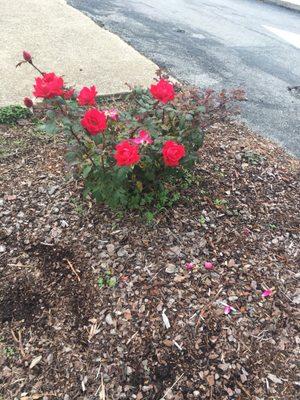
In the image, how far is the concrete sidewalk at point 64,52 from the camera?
Answer: 4.45 metres

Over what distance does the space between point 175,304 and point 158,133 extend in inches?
41.7

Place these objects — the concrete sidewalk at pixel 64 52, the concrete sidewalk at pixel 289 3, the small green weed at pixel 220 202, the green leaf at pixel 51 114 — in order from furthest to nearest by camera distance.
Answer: the concrete sidewalk at pixel 289 3 < the concrete sidewalk at pixel 64 52 < the small green weed at pixel 220 202 < the green leaf at pixel 51 114

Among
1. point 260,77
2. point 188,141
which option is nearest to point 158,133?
point 188,141

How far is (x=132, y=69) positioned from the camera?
16.3 feet

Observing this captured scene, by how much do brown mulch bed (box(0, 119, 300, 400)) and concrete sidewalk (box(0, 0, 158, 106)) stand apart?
1650 millimetres

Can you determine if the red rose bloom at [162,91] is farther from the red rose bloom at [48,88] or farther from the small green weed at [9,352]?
the small green weed at [9,352]

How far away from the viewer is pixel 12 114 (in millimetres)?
3719

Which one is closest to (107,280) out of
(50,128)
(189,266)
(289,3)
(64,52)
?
(189,266)

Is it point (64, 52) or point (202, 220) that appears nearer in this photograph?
point (202, 220)

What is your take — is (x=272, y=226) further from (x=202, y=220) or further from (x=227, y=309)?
(x=227, y=309)

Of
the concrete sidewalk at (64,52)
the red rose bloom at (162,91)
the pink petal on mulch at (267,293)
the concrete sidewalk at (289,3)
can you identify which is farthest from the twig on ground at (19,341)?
the concrete sidewalk at (289,3)

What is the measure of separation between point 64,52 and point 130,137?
11.0 ft

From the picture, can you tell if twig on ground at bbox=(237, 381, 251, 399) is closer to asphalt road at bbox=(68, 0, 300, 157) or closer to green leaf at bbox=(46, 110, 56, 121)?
green leaf at bbox=(46, 110, 56, 121)

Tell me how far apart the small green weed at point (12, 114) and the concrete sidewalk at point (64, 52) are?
0.20 m
